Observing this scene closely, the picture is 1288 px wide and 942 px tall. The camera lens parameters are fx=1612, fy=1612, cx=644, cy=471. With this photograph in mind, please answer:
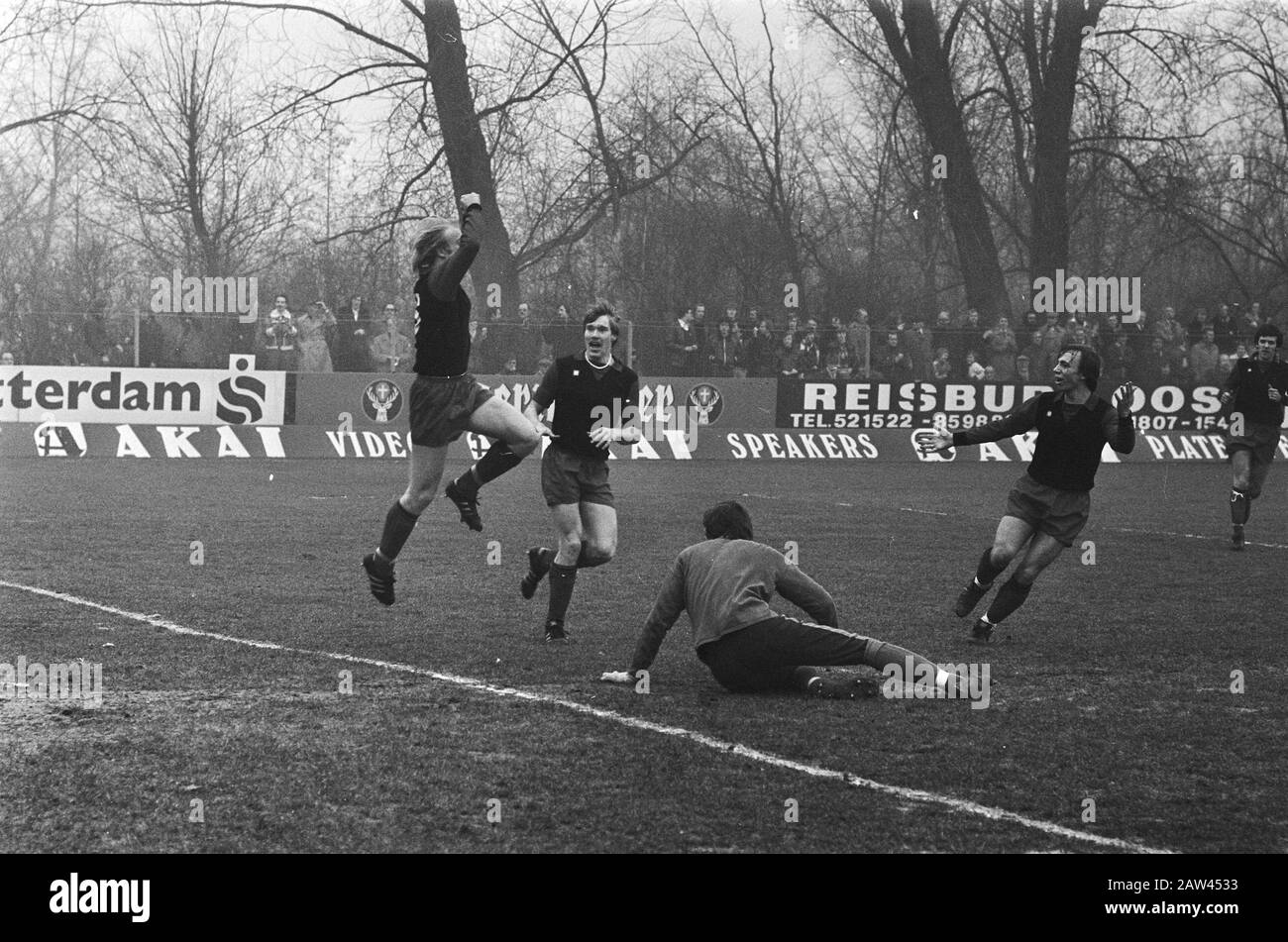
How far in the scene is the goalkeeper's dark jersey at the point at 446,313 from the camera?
27.6 ft

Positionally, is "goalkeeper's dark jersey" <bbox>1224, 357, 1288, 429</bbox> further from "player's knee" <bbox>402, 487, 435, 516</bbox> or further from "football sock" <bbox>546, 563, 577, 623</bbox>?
"player's knee" <bbox>402, 487, 435, 516</bbox>

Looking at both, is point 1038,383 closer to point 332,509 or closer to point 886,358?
point 886,358

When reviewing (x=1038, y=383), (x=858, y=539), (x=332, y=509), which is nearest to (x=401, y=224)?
(x=1038, y=383)

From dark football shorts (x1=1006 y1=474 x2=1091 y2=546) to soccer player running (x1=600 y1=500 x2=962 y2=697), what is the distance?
2.35m

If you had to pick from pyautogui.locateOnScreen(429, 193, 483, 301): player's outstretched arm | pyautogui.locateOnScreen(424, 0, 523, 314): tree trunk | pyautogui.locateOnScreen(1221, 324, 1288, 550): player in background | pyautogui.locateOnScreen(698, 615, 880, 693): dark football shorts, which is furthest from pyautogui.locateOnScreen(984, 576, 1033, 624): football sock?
pyautogui.locateOnScreen(424, 0, 523, 314): tree trunk

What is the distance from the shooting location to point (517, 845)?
5633 mm

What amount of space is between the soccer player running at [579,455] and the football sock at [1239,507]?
8540 mm

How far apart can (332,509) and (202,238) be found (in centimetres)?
1929

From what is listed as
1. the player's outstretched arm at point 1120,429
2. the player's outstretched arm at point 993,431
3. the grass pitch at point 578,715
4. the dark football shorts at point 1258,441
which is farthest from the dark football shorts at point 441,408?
the dark football shorts at point 1258,441

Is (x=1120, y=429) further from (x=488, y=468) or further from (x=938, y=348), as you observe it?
(x=938, y=348)

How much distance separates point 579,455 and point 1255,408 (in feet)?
30.4

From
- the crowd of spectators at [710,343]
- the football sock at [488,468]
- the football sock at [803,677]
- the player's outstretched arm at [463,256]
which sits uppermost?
the crowd of spectators at [710,343]

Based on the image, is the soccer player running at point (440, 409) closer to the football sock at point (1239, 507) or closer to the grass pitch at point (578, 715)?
the grass pitch at point (578, 715)

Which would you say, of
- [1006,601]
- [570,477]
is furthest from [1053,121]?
[570,477]
